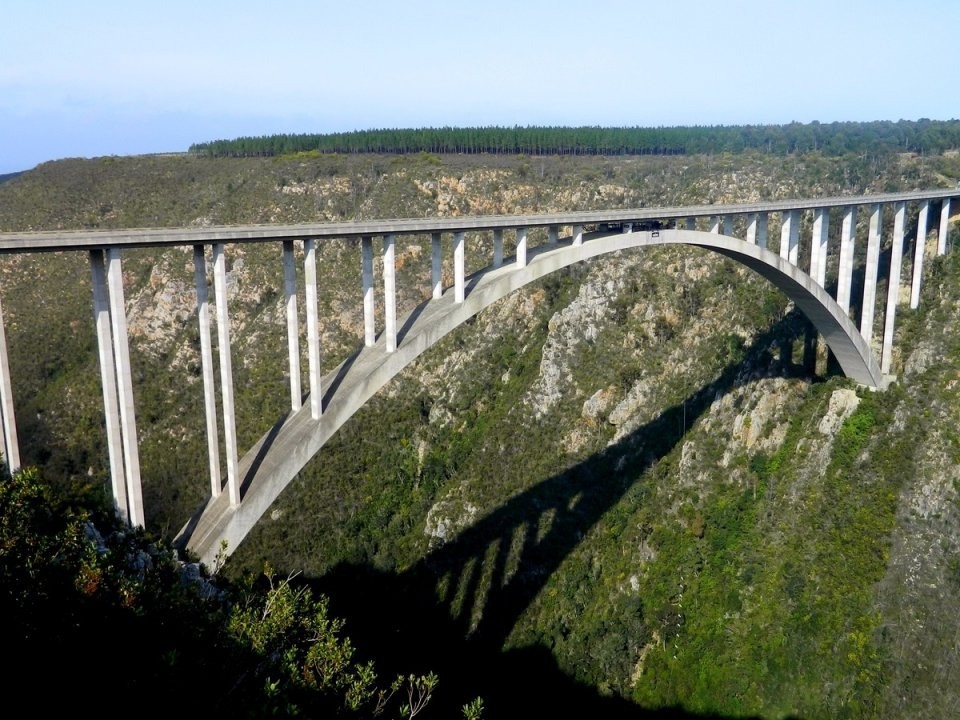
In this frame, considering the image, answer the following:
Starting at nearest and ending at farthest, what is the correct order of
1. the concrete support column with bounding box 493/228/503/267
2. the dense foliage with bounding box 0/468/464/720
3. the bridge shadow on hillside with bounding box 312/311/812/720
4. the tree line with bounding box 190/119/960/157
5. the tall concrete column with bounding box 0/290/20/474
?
the dense foliage with bounding box 0/468/464/720, the tall concrete column with bounding box 0/290/20/474, the concrete support column with bounding box 493/228/503/267, the bridge shadow on hillside with bounding box 312/311/812/720, the tree line with bounding box 190/119/960/157

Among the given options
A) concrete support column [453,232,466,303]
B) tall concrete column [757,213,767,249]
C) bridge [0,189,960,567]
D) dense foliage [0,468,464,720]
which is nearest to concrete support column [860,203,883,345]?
bridge [0,189,960,567]

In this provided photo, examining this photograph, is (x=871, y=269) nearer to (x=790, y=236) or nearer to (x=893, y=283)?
(x=893, y=283)

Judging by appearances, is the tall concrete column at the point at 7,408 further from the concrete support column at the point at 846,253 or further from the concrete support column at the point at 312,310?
the concrete support column at the point at 846,253

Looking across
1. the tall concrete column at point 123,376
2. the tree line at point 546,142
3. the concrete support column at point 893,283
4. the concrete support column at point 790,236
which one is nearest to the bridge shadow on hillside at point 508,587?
the concrete support column at point 893,283

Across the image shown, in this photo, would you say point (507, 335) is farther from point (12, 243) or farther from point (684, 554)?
point (12, 243)

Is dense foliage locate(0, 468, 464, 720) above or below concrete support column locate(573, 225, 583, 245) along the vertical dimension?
below

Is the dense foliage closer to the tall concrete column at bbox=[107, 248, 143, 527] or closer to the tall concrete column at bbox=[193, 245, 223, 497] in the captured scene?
the tall concrete column at bbox=[107, 248, 143, 527]

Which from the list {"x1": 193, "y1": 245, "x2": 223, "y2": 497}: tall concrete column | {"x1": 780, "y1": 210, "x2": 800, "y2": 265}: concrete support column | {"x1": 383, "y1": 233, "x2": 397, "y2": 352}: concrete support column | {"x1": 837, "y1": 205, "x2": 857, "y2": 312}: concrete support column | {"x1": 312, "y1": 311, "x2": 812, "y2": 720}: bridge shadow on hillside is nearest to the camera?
{"x1": 193, "y1": 245, "x2": 223, "y2": 497}: tall concrete column
